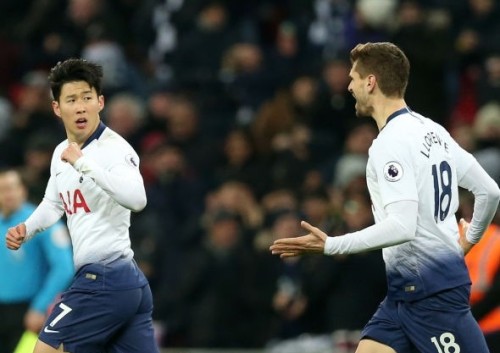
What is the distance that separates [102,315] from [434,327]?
1.75 m

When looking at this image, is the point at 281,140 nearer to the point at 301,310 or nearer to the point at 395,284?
the point at 301,310

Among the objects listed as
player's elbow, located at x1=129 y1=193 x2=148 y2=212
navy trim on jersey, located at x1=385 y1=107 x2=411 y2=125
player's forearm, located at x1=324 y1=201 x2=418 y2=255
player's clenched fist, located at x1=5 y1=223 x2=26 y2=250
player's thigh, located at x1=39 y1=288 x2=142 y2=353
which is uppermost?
navy trim on jersey, located at x1=385 y1=107 x2=411 y2=125

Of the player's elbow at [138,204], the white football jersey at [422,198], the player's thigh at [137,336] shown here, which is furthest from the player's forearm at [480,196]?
the player's thigh at [137,336]

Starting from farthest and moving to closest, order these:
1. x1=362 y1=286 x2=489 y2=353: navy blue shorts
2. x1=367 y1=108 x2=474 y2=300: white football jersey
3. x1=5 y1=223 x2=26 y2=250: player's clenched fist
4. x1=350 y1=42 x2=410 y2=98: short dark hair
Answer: x1=5 y1=223 x2=26 y2=250: player's clenched fist, x1=350 y1=42 x2=410 y2=98: short dark hair, x1=362 y1=286 x2=489 y2=353: navy blue shorts, x1=367 y1=108 x2=474 y2=300: white football jersey

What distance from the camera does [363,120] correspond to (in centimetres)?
1357

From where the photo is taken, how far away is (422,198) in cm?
722

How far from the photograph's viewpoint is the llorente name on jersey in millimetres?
7223

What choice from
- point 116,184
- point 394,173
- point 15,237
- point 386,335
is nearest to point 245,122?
point 15,237

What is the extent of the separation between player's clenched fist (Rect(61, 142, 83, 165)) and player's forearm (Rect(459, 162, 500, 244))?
6.44 ft

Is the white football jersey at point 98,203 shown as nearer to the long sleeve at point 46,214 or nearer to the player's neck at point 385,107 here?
the long sleeve at point 46,214

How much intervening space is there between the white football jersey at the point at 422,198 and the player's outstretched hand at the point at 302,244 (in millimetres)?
362

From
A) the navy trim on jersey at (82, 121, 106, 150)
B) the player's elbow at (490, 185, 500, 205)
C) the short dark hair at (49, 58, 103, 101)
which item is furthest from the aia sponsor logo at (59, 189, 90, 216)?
the player's elbow at (490, 185, 500, 205)

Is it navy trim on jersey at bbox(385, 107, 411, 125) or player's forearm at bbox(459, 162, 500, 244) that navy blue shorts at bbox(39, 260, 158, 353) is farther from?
player's forearm at bbox(459, 162, 500, 244)

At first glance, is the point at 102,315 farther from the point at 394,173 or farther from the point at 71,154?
the point at 394,173
